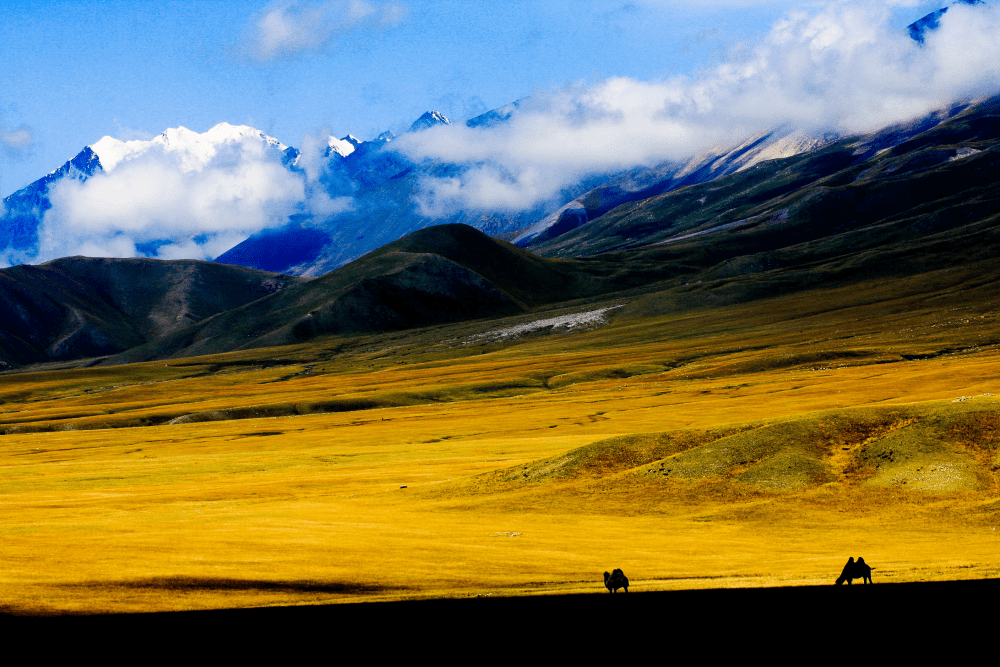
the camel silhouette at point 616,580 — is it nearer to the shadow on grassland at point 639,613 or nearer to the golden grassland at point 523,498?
the shadow on grassland at point 639,613

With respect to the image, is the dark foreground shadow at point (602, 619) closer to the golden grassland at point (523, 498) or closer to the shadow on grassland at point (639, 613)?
the shadow on grassland at point (639, 613)

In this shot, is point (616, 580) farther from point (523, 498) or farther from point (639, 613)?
point (523, 498)

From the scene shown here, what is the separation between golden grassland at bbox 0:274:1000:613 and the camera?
110 feet

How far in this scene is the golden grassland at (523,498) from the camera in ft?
110

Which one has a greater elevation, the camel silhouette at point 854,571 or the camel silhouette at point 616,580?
the camel silhouette at point 616,580

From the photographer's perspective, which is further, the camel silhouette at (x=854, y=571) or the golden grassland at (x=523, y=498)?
the golden grassland at (x=523, y=498)

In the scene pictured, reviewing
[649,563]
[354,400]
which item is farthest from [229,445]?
[649,563]

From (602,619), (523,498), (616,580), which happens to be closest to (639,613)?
(616,580)

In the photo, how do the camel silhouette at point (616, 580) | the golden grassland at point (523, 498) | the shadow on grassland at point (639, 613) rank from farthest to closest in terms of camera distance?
1. the golden grassland at point (523, 498)
2. the camel silhouette at point (616, 580)
3. the shadow on grassland at point (639, 613)

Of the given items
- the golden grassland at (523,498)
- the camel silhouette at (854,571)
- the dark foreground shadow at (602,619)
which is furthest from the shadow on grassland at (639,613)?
the golden grassland at (523,498)

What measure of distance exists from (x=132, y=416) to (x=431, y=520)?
118986 mm

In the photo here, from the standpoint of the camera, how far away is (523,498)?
60.3 meters

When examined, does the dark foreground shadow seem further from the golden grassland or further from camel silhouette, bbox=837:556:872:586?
the golden grassland

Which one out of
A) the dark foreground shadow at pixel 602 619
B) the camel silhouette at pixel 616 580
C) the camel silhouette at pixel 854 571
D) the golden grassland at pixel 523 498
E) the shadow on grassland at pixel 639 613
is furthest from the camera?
the golden grassland at pixel 523 498
